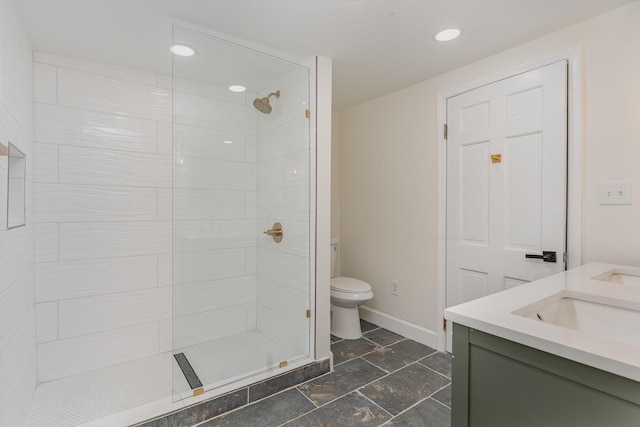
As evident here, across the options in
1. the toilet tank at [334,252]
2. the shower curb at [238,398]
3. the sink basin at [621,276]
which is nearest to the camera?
the sink basin at [621,276]

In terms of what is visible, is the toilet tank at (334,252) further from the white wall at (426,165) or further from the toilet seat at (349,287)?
the toilet seat at (349,287)

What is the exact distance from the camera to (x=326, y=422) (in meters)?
1.69

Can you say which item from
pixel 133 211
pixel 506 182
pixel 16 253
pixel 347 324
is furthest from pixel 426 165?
pixel 16 253

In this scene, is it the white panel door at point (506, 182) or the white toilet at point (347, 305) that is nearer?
the white panel door at point (506, 182)

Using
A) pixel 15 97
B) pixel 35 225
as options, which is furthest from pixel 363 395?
pixel 15 97

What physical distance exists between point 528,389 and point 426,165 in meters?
2.01

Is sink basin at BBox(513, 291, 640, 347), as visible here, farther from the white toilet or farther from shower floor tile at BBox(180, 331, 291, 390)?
the white toilet

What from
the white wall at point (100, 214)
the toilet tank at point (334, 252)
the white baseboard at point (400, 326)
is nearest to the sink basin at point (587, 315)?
the white baseboard at point (400, 326)

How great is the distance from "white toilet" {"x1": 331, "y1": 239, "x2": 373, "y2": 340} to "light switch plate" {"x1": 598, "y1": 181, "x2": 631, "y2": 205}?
1.67m

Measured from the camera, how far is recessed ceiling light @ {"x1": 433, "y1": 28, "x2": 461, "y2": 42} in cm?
189

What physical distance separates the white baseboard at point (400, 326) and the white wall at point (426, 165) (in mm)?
48

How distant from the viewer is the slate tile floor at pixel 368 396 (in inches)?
67.1

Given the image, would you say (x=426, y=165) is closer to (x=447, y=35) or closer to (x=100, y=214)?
(x=447, y=35)

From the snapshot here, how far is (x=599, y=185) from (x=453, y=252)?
0.97m
